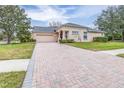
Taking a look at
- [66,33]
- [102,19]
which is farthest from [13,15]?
[102,19]

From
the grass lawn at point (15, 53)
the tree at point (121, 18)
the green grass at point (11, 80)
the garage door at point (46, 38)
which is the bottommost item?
the green grass at point (11, 80)

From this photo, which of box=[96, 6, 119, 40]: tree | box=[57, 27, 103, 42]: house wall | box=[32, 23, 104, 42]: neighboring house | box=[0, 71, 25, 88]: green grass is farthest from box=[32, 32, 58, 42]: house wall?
box=[0, 71, 25, 88]: green grass

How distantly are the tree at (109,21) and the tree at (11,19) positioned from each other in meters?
13.4

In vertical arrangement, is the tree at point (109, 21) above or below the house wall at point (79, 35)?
above

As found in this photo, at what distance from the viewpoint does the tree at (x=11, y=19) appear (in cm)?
2627

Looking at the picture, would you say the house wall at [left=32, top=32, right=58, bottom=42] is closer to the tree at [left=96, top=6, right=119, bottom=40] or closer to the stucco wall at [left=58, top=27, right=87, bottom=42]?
the stucco wall at [left=58, top=27, right=87, bottom=42]

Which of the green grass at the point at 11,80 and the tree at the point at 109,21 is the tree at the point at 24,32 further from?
the green grass at the point at 11,80

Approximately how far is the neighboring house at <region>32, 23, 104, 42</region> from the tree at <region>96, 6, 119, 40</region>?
1.45 m

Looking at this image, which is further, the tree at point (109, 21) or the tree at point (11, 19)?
the tree at point (109, 21)

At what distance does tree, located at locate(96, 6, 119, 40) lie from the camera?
100ft

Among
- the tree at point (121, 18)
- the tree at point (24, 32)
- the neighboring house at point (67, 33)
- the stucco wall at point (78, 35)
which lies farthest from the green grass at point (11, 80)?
the tree at point (121, 18)
